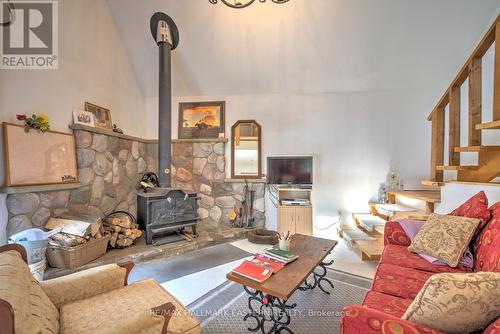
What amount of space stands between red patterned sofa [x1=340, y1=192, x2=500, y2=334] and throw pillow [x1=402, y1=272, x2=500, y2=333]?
0.04 meters

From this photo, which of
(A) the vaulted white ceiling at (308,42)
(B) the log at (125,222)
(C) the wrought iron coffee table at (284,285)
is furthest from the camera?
(A) the vaulted white ceiling at (308,42)

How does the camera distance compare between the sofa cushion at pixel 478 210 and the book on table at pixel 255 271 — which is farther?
the sofa cushion at pixel 478 210

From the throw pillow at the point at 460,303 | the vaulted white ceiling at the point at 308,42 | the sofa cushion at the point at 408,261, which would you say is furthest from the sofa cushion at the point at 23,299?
the vaulted white ceiling at the point at 308,42

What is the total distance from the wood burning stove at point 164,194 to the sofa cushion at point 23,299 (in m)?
1.71

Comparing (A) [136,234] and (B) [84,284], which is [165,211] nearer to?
(A) [136,234]

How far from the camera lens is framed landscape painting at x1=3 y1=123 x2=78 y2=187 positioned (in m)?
1.97

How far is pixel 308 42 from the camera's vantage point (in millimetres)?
3324

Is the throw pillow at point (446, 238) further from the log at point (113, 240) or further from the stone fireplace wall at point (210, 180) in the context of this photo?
the log at point (113, 240)

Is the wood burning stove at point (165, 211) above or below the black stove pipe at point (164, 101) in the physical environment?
below

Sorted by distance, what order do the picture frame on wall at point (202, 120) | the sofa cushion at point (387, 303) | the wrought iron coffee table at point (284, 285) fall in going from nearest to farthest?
1. the sofa cushion at point (387, 303)
2. the wrought iron coffee table at point (284, 285)
3. the picture frame on wall at point (202, 120)

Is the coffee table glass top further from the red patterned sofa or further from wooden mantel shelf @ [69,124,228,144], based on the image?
wooden mantel shelf @ [69,124,228,144]

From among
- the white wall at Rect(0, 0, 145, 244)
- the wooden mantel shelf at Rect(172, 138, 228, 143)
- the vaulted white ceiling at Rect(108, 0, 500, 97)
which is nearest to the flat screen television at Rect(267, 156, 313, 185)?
the wooden mantel shelf at Rect(172, 138, 228, 143)

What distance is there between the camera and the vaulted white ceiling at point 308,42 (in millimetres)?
2975

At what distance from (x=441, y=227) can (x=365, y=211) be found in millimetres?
2098
